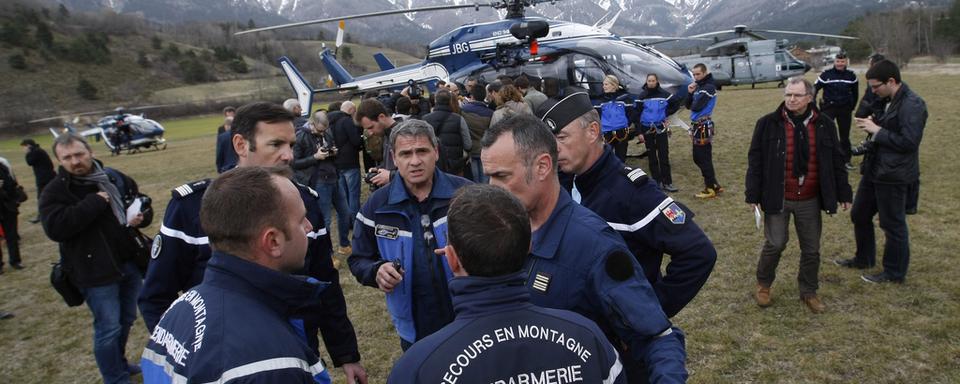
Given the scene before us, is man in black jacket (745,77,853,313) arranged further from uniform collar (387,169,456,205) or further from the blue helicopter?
the blue helicopter

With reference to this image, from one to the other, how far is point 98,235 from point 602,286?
11.5 feet

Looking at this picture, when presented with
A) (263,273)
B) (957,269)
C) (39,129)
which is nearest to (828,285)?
(957,269)

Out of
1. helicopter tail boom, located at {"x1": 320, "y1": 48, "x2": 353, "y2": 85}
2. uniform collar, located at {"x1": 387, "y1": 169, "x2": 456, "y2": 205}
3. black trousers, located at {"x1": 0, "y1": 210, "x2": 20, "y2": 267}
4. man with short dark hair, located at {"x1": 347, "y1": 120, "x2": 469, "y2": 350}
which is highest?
helicopter tail boom, located at {"x1": 320, "y1": 48, "x2": 353, "y2": 85}

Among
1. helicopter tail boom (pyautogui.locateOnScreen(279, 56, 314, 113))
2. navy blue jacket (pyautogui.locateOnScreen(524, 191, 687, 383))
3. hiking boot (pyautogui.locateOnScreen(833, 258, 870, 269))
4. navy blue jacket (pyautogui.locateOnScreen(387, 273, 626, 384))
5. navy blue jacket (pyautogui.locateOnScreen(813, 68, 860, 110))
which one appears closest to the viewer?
navy blue jacket (pyautogui.locateOnScreen(387, 273, 626, 384))

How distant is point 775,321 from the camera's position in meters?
4.26

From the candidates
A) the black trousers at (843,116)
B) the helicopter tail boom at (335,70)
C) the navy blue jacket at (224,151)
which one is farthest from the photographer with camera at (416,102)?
the helicopter tail boom at (335,70)

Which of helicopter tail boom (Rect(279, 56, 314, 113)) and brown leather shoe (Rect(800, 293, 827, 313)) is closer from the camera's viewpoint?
brown leather shoe (Rect(800, 293, 827, 313))

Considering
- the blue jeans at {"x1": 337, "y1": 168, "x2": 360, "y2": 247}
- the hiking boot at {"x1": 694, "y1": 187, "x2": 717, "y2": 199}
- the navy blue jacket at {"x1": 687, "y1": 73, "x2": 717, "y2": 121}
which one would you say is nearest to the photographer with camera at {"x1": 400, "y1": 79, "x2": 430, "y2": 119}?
the blue jeans at {"x1": 337, "y1": 168, "x2": 360, "y2": 247}

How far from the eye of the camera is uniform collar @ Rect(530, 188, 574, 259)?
177cm

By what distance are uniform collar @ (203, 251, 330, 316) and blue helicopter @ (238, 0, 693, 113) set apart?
7.52 m

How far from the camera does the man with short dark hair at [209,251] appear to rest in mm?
2336

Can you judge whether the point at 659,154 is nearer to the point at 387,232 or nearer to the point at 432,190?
the point at 432,190

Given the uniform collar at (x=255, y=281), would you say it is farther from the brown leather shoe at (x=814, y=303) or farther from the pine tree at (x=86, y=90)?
the pine tree at (x=86, y=90)

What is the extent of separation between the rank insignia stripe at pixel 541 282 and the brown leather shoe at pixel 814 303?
371 centimetres
